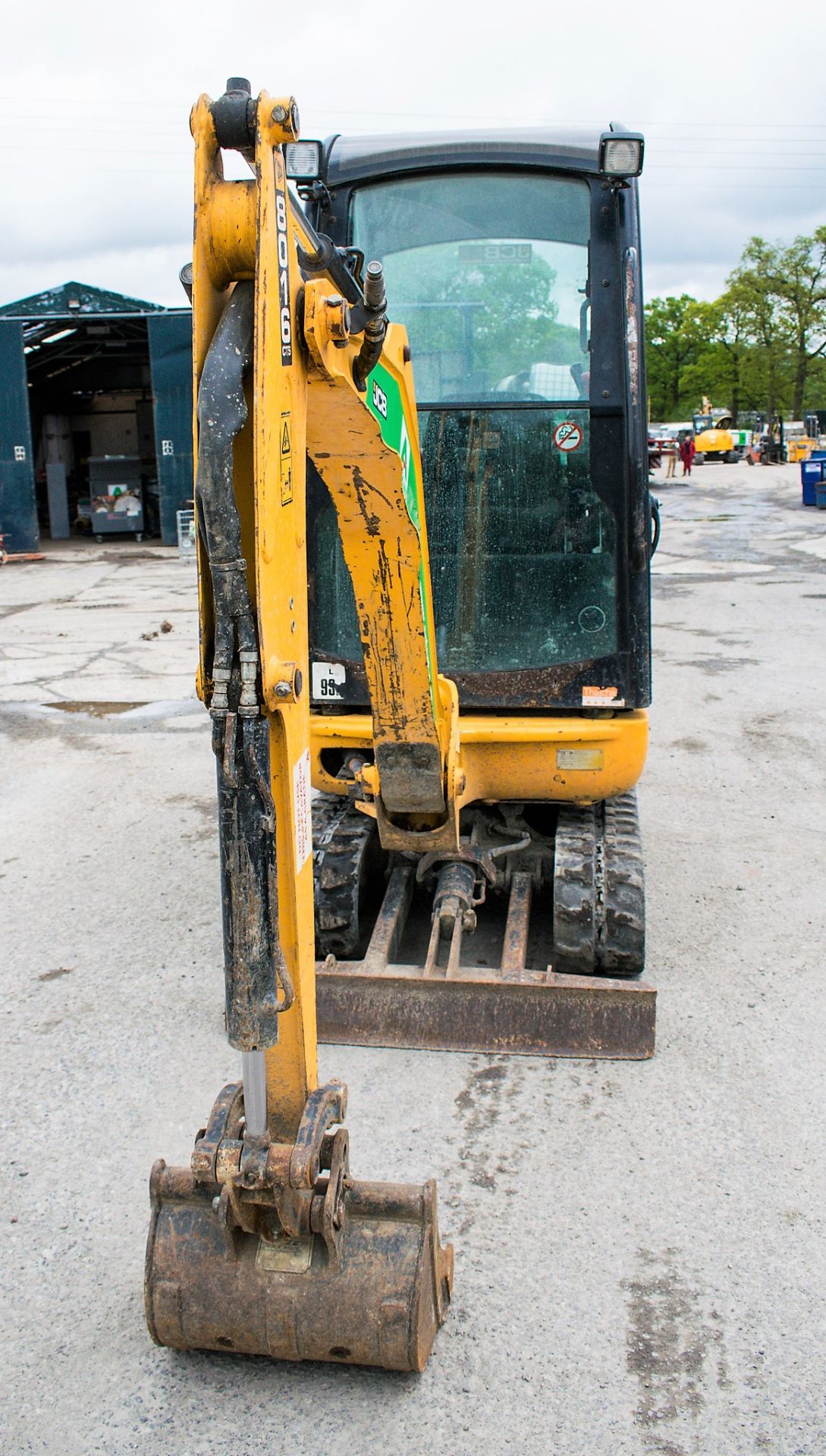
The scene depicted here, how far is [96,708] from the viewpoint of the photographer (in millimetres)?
10195

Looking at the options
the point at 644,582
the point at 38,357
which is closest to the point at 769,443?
the point at 38,357

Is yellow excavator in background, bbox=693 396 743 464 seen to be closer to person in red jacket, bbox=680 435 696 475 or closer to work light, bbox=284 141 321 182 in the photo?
person in red jacket, bbox=680 435 696 475

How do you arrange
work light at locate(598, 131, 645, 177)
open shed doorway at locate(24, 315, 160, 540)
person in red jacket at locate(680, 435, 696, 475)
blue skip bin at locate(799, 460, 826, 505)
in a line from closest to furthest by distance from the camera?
work light at locate(598, 131, 645, 177), open shed doorway at locate(24, 315, 160, 540), blue skip bin at locate(799, 460, 826, 505), person in red jacket at locate(680, 435, 696, 475)

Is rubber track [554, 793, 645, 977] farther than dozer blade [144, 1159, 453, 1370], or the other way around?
rubber track [554, 793, 645, 977]

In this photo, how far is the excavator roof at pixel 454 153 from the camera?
15.4 feet

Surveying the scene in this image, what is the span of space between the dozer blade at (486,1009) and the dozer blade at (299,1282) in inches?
60.4

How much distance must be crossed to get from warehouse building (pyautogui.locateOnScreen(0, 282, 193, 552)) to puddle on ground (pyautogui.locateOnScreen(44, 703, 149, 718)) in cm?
1007

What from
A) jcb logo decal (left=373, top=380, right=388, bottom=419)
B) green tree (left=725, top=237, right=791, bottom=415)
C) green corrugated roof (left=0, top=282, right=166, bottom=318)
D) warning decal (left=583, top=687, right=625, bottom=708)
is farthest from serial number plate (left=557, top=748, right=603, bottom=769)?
green tree (left=725, top=237, right=791, bottom=415)

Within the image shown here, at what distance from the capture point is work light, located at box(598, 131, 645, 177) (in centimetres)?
435

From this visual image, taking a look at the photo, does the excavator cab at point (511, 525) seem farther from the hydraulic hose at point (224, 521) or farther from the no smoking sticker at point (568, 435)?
the hydraulic hose at point (224, 521)

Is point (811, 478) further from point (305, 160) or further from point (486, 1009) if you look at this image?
point (486, 1009)

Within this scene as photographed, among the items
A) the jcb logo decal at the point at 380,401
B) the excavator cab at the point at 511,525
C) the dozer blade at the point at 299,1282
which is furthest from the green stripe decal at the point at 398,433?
the dozer blade at the point at 299,1282

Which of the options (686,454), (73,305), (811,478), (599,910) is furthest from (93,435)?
(599,910)

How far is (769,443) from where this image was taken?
46.9 metres
